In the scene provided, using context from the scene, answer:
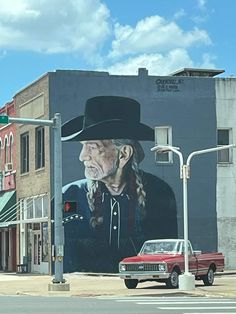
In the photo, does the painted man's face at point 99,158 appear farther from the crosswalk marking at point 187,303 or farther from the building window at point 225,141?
the crosswalk marking at point 187,303

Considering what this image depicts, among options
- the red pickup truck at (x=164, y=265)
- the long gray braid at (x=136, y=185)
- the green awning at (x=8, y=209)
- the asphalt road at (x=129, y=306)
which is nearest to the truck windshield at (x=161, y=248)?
the red pickup truck at (x=164, y=265)

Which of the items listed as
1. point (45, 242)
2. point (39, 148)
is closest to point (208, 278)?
point (45, 242)

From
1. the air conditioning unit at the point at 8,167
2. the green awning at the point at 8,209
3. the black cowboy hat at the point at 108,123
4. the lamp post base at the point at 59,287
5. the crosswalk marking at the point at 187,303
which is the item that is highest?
the black cowboy hat at the point at 108,123

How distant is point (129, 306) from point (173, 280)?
721 centimetres

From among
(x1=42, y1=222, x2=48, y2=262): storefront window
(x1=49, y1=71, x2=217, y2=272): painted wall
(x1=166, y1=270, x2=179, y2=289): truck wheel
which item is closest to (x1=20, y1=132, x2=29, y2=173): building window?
(x1=42, y1=222, x2=48, y2=262): storefront window

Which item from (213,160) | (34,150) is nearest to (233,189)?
(213,160)

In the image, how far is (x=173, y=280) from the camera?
83.9ft

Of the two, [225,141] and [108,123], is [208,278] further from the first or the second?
[225,141]

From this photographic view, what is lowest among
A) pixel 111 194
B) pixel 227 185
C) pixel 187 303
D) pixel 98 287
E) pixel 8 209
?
pixel 98 287

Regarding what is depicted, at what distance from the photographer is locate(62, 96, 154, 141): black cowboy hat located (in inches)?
1459

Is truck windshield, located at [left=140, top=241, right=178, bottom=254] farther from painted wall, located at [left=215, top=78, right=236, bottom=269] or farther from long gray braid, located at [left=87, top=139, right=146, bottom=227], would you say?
painted wall, located at [left=215, top=78, right=236, bottom=269]

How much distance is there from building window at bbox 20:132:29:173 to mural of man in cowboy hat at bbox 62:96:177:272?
16.1 feet

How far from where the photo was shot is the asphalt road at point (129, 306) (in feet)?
55.5

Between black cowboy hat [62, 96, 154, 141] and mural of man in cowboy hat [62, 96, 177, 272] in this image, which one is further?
black cowboy hat [62, 96, 154, 141]
